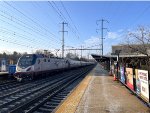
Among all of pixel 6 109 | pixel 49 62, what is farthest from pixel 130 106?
pixel 49 62

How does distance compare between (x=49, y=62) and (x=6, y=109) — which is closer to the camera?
(x=6, y=109)

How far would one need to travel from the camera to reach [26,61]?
104 feet

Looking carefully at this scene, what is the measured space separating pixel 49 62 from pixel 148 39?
45.7ft

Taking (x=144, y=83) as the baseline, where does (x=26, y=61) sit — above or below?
above

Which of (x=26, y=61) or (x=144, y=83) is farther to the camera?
(x=26, y=61)

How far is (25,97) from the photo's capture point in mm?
17500

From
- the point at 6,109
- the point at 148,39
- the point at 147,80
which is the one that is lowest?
the point at 6,109

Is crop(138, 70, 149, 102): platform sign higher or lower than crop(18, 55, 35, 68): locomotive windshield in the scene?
lower

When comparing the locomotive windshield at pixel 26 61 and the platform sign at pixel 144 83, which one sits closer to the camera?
the platform sign at pixel 144 83

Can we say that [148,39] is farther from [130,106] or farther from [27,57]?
[130,106]

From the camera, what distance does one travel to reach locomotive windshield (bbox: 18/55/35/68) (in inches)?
1240

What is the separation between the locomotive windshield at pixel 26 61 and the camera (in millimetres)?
31506

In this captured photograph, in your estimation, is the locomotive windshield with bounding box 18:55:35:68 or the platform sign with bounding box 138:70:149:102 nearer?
the platform sign with bounding box 138:70:149:102

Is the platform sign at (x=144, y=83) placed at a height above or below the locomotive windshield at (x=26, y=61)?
below
